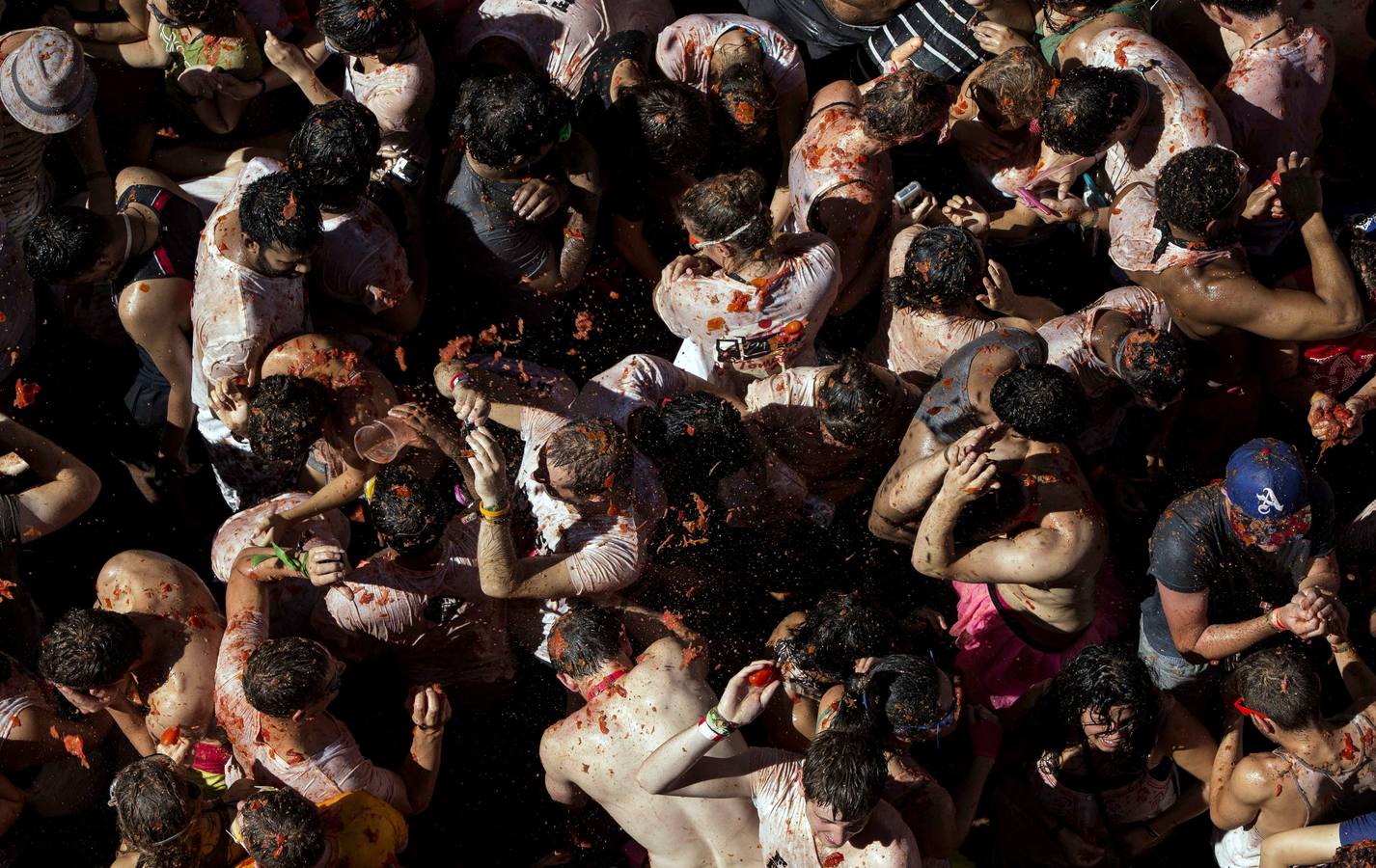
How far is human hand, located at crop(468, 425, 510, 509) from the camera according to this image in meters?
4.85

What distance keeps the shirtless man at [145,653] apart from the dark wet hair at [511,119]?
214 centimetres

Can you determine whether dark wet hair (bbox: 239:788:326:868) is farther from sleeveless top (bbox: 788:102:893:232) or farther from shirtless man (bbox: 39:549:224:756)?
sleeveless top (bbox: 788:102:893:232)

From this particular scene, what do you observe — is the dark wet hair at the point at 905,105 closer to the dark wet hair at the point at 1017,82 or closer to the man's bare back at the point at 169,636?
the dark wet hair at the point at 1017,82

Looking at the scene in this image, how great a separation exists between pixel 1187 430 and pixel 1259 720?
1842mm

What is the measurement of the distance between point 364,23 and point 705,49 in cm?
155

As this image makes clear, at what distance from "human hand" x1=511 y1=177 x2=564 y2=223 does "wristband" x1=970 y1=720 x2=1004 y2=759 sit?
2.79m

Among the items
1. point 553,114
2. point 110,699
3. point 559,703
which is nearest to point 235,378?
point 110,699

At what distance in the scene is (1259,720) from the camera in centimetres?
488

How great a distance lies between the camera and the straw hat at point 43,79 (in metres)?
5.53

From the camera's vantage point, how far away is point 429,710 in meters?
4.98

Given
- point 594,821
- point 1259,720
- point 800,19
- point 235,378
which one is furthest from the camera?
point 800,19

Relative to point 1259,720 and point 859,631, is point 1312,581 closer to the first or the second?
point 1259,720

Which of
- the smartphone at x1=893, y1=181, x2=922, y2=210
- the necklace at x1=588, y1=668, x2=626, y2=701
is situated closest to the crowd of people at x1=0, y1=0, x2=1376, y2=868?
the necklace at x1=588, y1=668, x2=626, y2=701

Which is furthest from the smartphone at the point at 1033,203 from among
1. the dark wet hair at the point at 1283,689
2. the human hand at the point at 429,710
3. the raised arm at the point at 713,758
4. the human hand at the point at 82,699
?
the human hand at the point at 82,699
